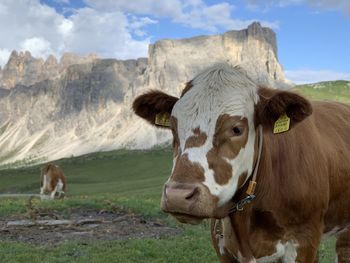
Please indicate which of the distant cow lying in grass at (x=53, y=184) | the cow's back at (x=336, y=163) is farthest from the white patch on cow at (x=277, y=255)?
the distant cow lying in grass at (x=53, y=184)

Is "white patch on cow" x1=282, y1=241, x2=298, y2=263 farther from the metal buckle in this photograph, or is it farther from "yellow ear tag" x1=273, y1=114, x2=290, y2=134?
"yellow ear tag" x1=273, y1=114, x2=290, y2=134

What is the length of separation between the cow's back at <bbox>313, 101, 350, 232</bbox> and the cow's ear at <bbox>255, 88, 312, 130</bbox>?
142cm

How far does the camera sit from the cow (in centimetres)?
480

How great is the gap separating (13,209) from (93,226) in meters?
4.98

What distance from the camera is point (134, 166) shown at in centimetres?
10894

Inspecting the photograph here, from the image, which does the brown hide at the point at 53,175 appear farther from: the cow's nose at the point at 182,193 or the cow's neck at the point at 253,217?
the cow's nose at the point at 182,193

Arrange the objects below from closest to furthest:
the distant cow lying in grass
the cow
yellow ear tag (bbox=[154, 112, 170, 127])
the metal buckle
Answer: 1. the cow
2. the metal buckle
3. yellow ear tag (bbox=[154, 112, 170, 127])
4. the distant cow lying in grass

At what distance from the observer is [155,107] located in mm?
5793

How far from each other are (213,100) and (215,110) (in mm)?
127

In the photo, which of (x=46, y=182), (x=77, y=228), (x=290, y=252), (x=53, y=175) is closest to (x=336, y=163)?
(x=290, y=252)

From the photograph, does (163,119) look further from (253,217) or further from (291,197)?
(291,197)

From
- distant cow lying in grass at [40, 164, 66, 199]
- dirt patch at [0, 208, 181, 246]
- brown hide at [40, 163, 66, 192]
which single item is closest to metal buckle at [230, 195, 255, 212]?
dirt patch at [0, 208, 181, 246]

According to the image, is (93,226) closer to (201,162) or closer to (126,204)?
(126,204)

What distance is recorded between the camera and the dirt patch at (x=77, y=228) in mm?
15383
